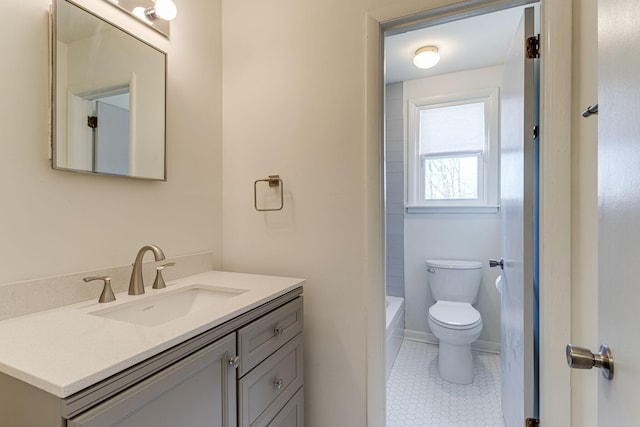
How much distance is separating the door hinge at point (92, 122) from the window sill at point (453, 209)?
2.38 m

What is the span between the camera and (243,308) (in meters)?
0.97

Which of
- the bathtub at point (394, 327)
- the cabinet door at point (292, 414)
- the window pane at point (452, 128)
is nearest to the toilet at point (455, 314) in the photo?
the bathtub at point (394, 327)

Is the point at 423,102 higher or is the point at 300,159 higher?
the point at 423,102

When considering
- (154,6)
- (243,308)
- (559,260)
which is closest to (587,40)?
(559,260)

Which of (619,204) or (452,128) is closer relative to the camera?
(619,204)

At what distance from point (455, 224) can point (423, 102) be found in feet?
3.76

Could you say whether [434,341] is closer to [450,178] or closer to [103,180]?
[450,178]

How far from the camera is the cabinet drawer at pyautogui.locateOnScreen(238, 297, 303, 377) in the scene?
97 cm

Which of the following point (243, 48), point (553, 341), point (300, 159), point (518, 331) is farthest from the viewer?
point (243, 48)

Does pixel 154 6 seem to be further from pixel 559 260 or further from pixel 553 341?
pixel 553 341

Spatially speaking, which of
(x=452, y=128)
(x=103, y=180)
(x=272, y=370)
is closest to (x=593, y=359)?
(x=272, y=370)

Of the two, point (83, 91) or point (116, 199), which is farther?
point (116, 199)

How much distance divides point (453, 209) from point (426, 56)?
1.26 m

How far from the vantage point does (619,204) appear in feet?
1.54
